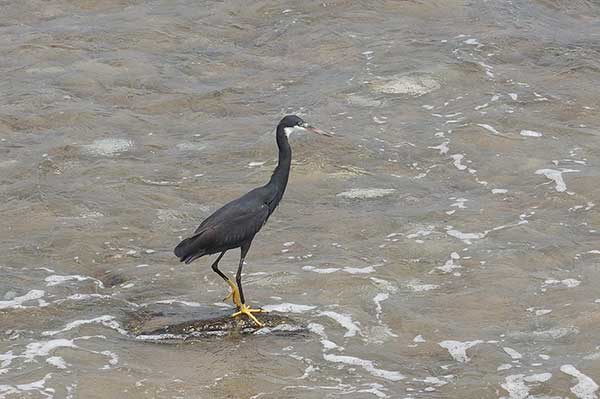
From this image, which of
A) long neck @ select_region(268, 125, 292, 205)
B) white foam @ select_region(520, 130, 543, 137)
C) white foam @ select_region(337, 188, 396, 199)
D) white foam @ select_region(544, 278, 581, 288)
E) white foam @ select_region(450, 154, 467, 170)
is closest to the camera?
long neck @ select_region(268, 125, 292, 205)

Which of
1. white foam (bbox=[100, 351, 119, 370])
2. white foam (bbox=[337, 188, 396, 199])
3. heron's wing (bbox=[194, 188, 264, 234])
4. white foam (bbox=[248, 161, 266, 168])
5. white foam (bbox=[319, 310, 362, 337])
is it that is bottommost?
white foam (bbox=[337, 188, 396, 199])

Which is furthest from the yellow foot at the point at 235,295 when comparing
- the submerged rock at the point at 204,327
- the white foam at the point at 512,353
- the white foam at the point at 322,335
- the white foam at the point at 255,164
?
the white foam at the point at 255,164

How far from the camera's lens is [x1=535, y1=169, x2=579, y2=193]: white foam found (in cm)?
1611

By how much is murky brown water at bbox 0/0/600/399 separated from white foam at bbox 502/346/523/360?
5 centimetres

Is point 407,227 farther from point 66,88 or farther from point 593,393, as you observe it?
point 66,88

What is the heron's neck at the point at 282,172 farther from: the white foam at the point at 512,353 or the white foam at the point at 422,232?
the white foam at the point at 422,232

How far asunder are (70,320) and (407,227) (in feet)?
14.3

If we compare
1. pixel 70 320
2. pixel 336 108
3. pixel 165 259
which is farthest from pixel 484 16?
pixel 70 320

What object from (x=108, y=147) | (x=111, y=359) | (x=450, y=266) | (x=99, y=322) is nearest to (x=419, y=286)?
(x=450, y=266)

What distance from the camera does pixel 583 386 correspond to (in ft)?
36.8

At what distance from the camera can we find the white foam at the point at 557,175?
16109 mm

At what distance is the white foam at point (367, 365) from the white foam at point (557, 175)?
513 centimetres

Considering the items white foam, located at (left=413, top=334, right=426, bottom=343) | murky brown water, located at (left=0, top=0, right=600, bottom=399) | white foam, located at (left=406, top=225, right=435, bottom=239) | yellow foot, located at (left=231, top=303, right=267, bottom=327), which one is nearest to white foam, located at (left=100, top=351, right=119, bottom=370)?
murky brown water, located at (left=0, top=0, right=600, bottom=399)

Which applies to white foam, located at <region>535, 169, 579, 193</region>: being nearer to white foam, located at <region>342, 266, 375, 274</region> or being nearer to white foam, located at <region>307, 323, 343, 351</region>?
white foam, located at <region>342, 266, 375, 274</region>
